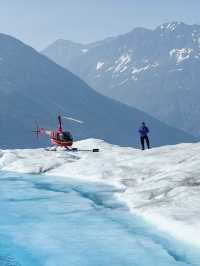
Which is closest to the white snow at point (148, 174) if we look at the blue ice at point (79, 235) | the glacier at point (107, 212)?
the glacier at point (107, 212)

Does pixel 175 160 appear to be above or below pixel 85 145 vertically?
below

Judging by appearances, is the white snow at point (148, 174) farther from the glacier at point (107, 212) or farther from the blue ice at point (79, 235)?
the blue ice at point (79, 235)

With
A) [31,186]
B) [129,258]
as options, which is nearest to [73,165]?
[31,186]

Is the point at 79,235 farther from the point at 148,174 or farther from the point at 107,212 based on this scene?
the point at 148,174

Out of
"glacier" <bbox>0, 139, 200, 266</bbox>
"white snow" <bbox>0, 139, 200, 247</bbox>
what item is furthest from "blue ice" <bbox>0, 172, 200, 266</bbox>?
"white snow" <bbox>0, 139, 200, 247</bbox>

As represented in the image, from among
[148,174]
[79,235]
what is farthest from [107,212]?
[148,174]

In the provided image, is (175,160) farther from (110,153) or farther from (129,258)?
(129,258)
